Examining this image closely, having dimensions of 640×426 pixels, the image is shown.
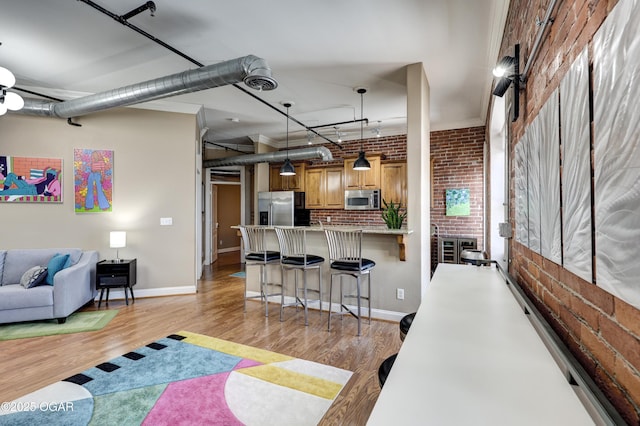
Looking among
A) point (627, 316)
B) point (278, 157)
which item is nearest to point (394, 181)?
point (278, 157)

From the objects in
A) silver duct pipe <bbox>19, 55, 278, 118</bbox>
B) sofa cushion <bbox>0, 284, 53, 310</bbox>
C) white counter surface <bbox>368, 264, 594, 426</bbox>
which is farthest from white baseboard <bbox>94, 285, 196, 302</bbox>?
white counter surface <bbox>368, 264, 594, 426</bbox>

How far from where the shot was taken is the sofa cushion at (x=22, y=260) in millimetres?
3848

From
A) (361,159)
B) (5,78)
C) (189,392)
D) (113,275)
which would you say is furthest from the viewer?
(361,159)

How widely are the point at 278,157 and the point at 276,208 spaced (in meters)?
1.10

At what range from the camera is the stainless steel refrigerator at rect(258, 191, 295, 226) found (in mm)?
6570

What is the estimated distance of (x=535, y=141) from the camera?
4.39 feet

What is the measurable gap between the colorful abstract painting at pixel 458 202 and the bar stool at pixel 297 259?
3038mm

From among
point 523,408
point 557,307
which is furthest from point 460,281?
point 523,408

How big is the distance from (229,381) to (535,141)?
250 centimetres

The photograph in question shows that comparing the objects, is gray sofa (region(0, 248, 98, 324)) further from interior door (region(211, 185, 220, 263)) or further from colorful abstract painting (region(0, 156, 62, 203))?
interior door (region(211, 185, 220, 263))

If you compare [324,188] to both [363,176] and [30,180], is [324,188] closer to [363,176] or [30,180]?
[363,176]

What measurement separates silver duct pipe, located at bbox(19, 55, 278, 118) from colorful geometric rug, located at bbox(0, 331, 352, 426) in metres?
2.53

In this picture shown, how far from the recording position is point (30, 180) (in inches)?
167

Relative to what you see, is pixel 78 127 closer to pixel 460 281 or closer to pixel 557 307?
pixel 460 281
